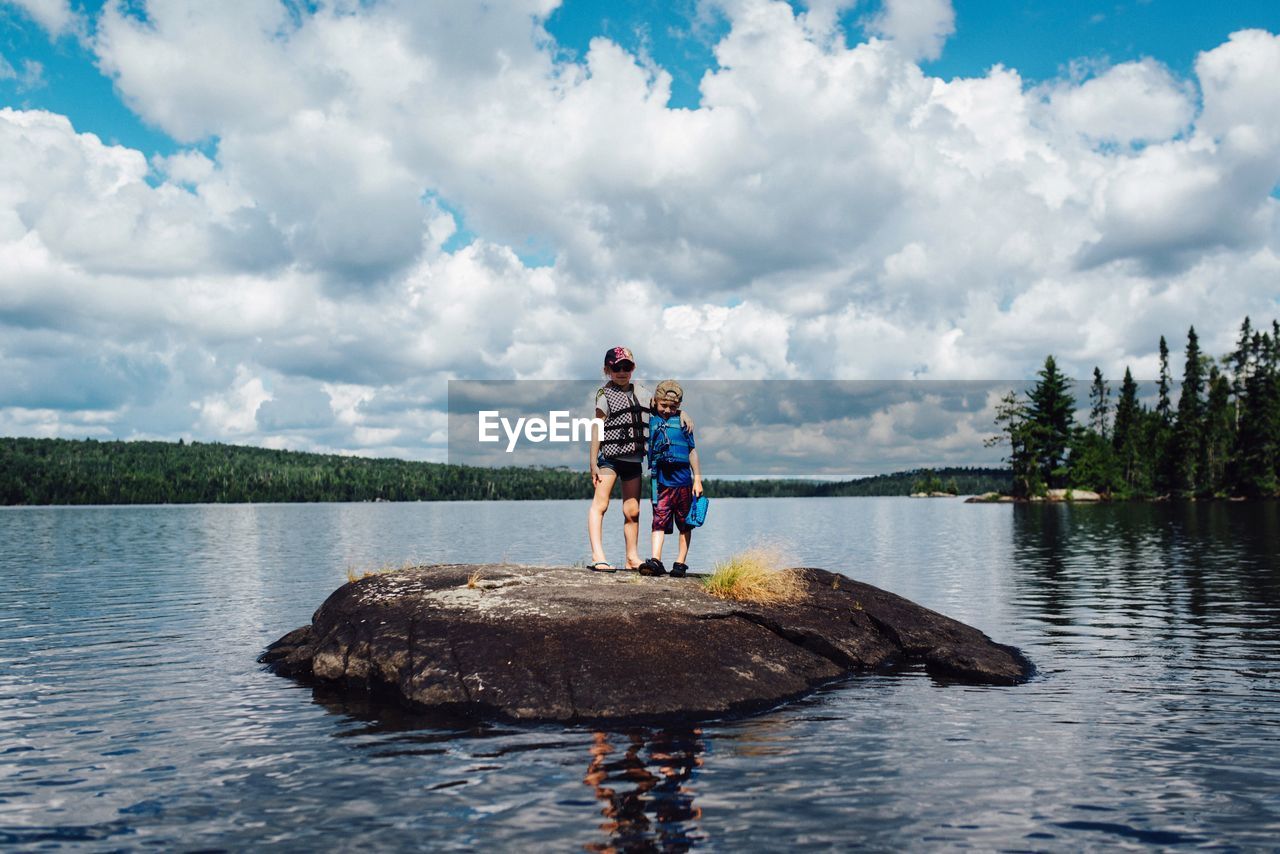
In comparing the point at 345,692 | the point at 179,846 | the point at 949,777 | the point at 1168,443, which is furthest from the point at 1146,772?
the point at 1168,443

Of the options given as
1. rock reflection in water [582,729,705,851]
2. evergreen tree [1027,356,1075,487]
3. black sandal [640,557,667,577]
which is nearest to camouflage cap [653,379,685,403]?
black sandal [640,557,667,577]

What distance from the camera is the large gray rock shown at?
11.4m

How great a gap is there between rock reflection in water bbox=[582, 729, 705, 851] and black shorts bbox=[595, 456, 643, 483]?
202 inches

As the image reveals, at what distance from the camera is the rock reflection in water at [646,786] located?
23.7 feet

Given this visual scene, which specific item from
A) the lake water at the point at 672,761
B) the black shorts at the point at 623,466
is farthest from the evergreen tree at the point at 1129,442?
the black shorts at the point at 623,466

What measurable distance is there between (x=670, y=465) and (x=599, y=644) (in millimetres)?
3881

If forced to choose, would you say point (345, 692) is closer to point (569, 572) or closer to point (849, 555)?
point (569, 572)

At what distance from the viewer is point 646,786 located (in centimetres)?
850

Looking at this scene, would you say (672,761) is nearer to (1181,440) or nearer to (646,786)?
(646,786)

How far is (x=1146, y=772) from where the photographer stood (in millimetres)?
9016

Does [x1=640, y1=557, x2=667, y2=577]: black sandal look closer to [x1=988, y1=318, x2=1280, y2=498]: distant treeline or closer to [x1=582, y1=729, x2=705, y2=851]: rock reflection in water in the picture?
[x1=582, y1=729, x2=705, y2=851]: rock reflection in water

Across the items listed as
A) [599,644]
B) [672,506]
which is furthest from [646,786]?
[672,506]

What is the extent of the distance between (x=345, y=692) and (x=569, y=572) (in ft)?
13.5

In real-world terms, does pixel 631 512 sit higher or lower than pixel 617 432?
lower
